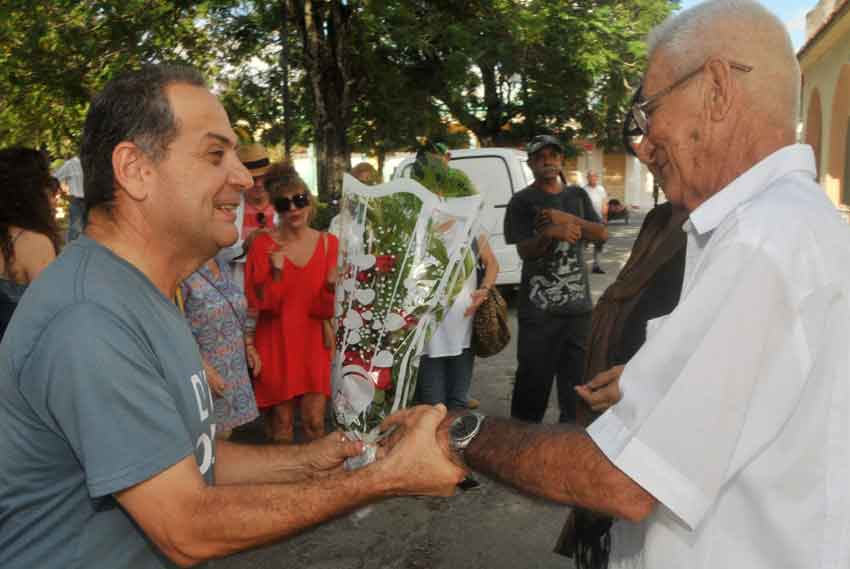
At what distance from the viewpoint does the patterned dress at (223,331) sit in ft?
13.4

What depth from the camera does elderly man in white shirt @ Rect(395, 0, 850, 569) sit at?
4.02ft

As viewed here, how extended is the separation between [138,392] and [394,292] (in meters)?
0.83

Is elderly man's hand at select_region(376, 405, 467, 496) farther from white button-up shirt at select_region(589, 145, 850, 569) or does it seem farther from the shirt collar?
the shirt collar

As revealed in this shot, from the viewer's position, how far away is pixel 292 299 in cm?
468

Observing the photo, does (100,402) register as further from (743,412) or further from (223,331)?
(223,331)

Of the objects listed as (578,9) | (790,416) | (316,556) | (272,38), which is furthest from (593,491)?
(272,38)

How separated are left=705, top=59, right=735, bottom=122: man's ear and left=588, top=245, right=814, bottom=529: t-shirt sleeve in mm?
423

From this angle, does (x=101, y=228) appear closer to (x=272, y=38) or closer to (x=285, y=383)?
(x=285, y=383)

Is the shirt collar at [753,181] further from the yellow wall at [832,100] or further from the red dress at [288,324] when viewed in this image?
the yellow wall at [832,100]

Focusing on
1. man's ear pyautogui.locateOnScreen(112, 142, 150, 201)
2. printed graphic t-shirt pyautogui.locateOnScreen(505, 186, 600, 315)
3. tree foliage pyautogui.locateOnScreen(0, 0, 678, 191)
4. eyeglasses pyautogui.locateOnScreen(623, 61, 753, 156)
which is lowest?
printed graphic t-shirt pyautogui.locateOnScreen(505, 186, 600, 315)

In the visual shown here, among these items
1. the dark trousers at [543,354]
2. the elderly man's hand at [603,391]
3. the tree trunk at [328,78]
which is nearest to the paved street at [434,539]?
the dark trousers at [543,354]

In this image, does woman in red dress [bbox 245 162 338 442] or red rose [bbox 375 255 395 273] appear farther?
woman in red dress [bbox 245 162 338 442]

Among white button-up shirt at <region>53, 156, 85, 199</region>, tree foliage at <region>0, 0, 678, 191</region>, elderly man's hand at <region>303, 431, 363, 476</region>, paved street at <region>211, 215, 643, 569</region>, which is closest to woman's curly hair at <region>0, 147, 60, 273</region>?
white button-up shirt at <region>53, 156, 85, 199</region>

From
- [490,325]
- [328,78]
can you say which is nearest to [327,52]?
[328,78]
